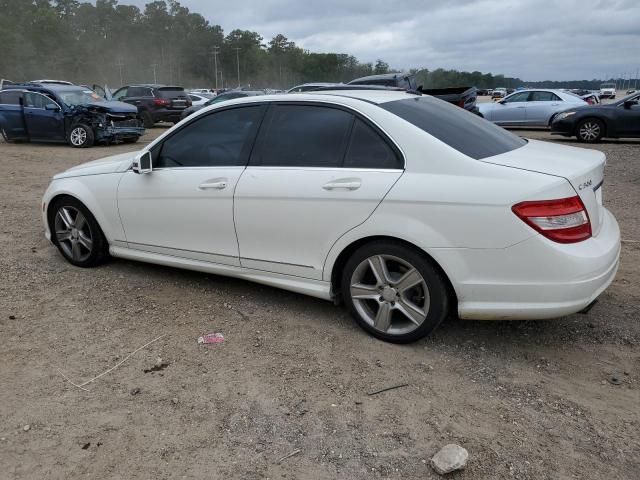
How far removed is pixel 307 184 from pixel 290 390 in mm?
1322

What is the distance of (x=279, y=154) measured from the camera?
3.89 m

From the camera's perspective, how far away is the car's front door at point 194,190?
160 inches

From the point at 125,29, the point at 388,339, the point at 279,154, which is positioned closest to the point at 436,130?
the point at 279,154

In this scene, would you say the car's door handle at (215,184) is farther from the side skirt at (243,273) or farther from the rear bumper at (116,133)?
the rear bumper at (116,133)

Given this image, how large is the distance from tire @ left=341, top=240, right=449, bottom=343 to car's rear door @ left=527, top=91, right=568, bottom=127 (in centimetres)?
1626

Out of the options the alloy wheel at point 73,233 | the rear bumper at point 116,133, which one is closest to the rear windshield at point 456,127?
the alloy wheel at point 73,233

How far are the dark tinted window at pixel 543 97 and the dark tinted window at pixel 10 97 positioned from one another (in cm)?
1547

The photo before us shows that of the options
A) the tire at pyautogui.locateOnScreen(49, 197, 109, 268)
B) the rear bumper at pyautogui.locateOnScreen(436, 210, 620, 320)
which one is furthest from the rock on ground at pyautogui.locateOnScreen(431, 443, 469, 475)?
the tire at pyautogui.locateOnScreen(49, 197, 109, 268)

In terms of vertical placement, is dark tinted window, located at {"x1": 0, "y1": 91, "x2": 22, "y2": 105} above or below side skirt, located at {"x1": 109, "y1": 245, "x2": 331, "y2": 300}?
above

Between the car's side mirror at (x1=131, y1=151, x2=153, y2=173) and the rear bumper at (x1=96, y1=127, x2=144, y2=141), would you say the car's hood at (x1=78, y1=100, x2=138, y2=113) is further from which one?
the car's side mirror at (x1=131, y1=151, x2=153, y2=173)

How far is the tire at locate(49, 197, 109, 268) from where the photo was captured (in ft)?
16.2

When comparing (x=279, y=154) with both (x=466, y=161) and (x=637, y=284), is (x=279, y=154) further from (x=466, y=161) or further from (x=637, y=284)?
(x=637, y=284)

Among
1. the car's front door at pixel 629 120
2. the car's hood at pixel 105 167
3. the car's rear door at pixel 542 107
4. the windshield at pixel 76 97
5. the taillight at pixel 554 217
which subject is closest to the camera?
the taillight at pixel 554 217

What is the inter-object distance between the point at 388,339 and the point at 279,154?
1468 mm
